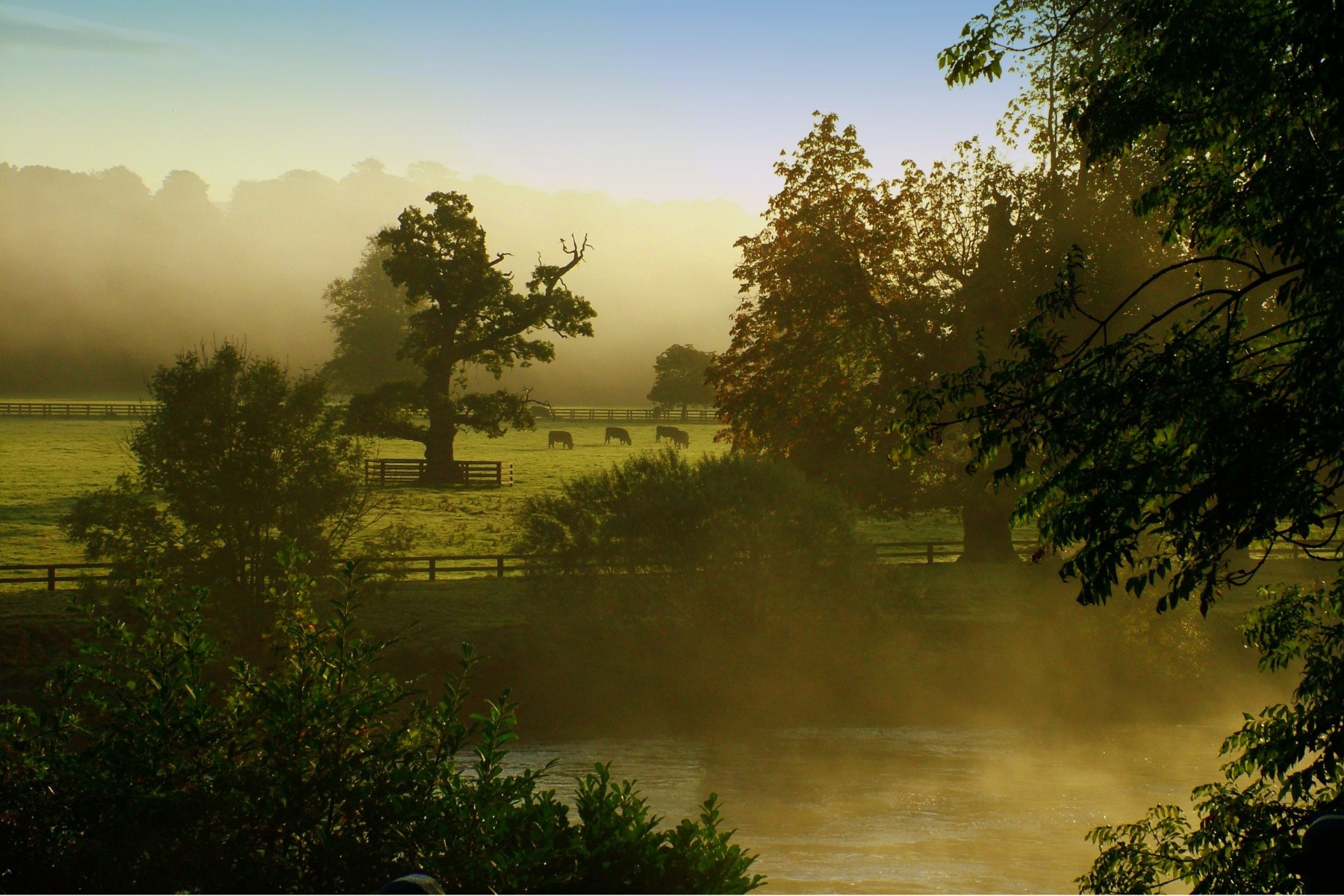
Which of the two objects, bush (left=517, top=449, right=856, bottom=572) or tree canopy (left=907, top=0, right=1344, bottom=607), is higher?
tree canopy (left=907, top=0, right=1344, bottom=607)

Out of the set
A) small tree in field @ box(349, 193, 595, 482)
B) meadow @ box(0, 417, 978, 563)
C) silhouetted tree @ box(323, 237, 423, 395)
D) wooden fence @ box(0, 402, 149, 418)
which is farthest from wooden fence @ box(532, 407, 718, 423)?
small tree in field @ box(349, 193, 595, 482)

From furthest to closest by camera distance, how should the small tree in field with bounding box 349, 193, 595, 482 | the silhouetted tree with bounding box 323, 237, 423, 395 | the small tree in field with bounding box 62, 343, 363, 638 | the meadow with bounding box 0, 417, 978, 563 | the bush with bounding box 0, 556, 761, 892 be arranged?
1. the silhouetted tree with bounding box 323, 237, 423, 395
2. the small tree in field with bounding box 349, 193, 595, 482
3. the meadow with bounding box 0, 417, 978, 563
4. the small tree in field with bounding box 62, 343, 363, 638
5. the bush with bounding box 0, 556, 761, 892

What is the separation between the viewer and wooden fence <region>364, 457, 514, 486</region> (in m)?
→ 56.6

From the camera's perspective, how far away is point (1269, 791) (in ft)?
38.8

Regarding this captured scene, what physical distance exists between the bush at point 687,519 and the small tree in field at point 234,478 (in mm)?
5992

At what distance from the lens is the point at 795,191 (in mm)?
39625

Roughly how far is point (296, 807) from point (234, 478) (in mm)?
23309

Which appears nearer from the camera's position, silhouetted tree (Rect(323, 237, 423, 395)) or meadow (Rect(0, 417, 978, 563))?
meadow (Rect(0, 417, 978, 563))

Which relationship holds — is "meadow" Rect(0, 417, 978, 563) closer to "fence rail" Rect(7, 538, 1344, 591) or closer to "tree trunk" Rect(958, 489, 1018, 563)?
"fence rail" Rect(7, 538, 1344, 591)

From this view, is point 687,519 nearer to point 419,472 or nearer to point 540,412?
point 419,472

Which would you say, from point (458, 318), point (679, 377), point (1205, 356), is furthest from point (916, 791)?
point (679, 377)

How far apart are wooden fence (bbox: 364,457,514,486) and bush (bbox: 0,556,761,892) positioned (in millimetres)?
46653

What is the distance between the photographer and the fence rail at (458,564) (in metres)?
32.2

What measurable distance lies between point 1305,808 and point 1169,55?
6876 millimetres
